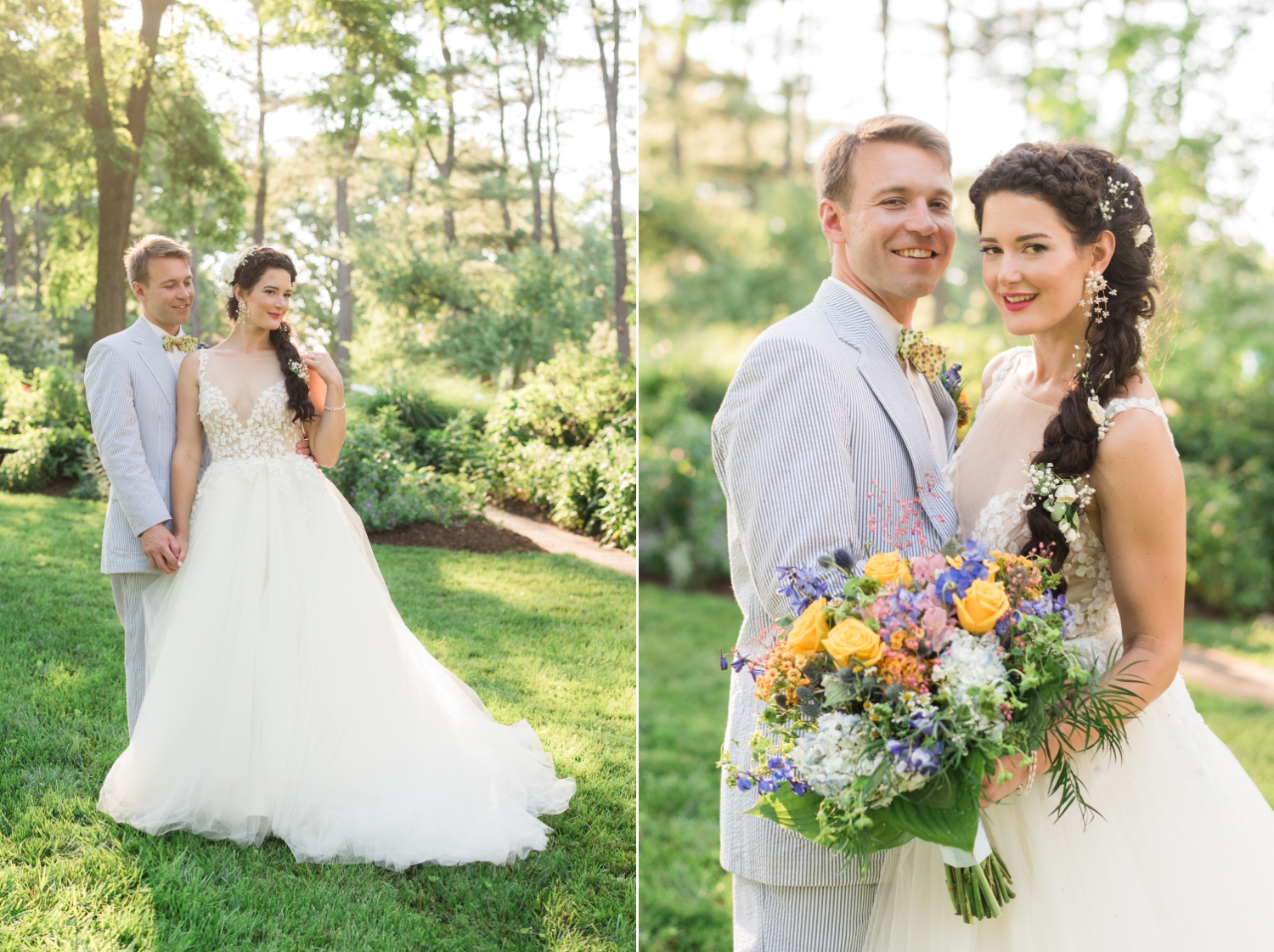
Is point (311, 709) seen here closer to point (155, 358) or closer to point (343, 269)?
point (155, 358)

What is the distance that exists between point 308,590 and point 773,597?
5.64 feet

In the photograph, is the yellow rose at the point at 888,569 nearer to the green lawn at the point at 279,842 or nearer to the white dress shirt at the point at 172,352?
the green lawn at the point at 279,842

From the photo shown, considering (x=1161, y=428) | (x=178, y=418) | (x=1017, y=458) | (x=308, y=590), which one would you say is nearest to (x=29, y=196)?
(x=178, y=418)

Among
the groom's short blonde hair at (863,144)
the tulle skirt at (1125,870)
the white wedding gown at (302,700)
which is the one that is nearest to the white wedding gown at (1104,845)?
the tulle skirt at (1125,870)

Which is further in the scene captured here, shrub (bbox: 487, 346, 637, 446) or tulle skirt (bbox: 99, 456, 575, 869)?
shrub (bbox: 487, 346, 637, 446)

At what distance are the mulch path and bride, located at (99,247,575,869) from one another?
4.6 inches

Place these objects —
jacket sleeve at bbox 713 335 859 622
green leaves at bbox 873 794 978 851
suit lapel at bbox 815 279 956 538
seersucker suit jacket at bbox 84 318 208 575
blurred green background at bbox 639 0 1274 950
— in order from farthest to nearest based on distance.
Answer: blurred green background at bbox 639 0 1274 950, seersucker suit jacket at bbox 84 318 208 575, suit lapel at bbox 815 279 956 538, jacket sleeve at bbox 713 335 859 622, green leaves at bbox 873 794 978 851

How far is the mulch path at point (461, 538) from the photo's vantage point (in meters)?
3.11

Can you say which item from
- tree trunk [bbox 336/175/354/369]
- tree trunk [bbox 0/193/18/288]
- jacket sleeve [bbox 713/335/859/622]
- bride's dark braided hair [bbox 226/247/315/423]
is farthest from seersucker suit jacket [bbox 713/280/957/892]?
tree trunk [bbox 0/193/18/288]

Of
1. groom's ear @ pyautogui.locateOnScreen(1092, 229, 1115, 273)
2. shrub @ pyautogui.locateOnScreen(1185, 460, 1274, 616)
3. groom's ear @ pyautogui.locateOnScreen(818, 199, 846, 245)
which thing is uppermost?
groom's ear @ pyautogui.locateOnScreen(818, 199, 846, 245)

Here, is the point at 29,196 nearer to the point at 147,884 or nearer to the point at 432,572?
the point at 432,572

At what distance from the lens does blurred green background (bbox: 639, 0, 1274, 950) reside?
17.9 ft

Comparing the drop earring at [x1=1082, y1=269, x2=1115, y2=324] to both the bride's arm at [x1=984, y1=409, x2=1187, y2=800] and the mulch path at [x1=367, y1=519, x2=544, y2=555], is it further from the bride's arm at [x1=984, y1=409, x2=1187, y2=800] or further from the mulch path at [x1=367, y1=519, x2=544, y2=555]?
the mulch path at [x1=367, y1=519, x2=544, y2=555]

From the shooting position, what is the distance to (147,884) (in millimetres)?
2439
